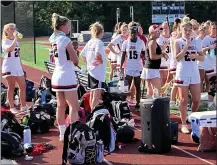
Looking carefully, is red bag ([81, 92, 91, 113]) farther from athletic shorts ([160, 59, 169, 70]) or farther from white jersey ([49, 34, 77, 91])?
athletic shorts ([160, 59, 169, 70])

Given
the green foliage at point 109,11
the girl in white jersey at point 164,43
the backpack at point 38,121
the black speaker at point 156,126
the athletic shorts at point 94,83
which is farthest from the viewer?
the green foliage at point 109,11

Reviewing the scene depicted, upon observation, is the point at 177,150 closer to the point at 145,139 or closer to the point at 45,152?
the point at 145,139

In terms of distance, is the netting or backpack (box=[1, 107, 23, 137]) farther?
the netting

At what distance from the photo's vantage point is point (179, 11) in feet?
80.9

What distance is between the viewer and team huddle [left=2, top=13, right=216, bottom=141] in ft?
21.6

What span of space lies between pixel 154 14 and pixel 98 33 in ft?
60.6

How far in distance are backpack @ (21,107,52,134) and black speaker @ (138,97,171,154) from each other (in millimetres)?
1976

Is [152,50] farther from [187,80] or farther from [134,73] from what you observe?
[134,73]

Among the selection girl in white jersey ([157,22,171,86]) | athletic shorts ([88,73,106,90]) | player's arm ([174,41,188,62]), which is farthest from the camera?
girl in white jersey ([157,22,171,86])

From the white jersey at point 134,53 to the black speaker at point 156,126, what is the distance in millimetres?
2960

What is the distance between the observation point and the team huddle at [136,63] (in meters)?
6.59

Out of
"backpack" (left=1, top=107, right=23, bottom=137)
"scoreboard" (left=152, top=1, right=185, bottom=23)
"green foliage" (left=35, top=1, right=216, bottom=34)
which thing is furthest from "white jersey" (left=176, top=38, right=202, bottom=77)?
"green foliage" (left=35, top=1, right=216, bottom=34)

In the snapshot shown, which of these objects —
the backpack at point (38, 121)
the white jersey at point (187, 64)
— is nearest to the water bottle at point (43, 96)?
the backpack at point (38, 121)

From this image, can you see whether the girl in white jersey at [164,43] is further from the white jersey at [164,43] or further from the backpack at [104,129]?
the backpack at [104,129]
